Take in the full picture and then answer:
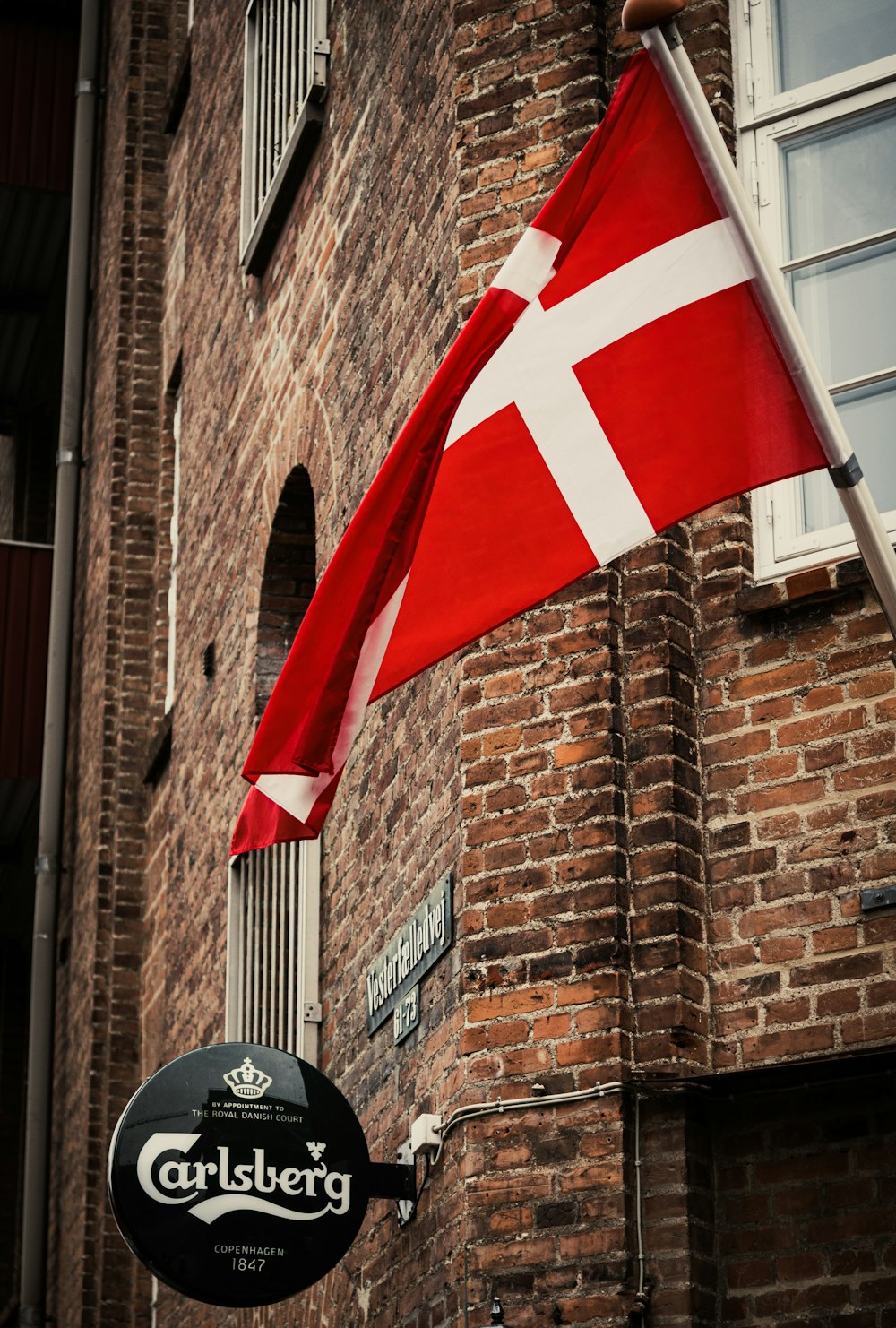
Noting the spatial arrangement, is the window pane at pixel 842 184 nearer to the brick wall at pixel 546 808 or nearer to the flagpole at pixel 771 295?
the brick wall at pixel 546 808

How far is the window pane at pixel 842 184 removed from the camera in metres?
6.09

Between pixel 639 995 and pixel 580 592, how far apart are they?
4.00 feet

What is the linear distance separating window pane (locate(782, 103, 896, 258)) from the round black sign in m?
2.94

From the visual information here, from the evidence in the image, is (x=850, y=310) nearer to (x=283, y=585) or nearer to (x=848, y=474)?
(x=848, y=474)

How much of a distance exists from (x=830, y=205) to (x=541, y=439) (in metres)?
1.83

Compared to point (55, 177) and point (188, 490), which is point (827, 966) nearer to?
point (188, 490)

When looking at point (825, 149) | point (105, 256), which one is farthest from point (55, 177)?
point (825, 149)

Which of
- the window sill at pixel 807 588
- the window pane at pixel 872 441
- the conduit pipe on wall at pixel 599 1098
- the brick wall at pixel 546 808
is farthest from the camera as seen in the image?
the window pane at pixel 872 441

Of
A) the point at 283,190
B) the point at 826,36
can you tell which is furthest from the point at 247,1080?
the point at 283,190

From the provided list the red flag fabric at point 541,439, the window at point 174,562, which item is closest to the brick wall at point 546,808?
the red flag fabric at point 541,439

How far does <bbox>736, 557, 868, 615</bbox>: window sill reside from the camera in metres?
5.65

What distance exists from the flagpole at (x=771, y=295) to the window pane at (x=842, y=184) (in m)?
1.58

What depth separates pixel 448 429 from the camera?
488 centimetres

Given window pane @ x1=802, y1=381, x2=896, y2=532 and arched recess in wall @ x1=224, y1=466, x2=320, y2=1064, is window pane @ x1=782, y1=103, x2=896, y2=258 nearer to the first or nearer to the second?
window pane @ x1=802, y1=381, x2=896, y2=532
